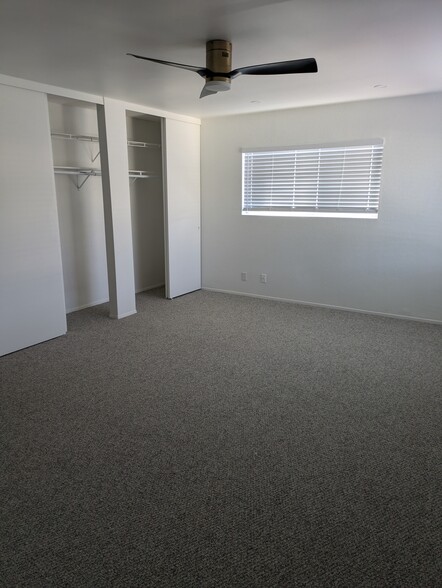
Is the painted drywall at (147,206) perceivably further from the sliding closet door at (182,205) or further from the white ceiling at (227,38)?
the white ceiling at (227,38)

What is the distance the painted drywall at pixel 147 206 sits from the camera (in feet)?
18.8

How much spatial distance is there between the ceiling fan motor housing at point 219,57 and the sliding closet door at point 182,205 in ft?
8.40

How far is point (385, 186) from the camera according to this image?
464cm

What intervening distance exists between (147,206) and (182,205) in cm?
75

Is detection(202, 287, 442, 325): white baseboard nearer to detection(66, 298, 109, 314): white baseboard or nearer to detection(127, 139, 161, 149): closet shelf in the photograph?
detection(66, 298, 109, 314): white baseboard

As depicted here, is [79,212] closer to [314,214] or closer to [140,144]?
[140,144]

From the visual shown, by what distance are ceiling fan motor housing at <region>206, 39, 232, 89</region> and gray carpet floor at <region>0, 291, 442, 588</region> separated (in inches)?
87.0

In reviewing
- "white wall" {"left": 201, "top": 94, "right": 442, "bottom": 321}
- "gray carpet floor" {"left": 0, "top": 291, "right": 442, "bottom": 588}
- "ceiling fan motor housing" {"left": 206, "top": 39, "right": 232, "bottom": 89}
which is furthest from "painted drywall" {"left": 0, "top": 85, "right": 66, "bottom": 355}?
"white wall" {"left": 201, "top": 94, "right": 442, "bottom": 321}

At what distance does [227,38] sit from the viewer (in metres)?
2.58

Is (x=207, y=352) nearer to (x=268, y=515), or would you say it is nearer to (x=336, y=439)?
(x=336, y=439)

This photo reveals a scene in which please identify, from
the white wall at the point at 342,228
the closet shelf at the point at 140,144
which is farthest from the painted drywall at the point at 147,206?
the white wall at the point at 342,228

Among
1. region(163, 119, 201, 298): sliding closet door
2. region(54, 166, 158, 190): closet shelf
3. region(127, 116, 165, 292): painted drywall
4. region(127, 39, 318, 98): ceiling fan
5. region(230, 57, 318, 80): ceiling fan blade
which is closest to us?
region(230, 57, 318, 80): ceiling fan blade

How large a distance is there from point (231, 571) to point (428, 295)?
3.91 metres

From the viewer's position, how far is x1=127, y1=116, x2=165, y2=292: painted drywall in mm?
5742
